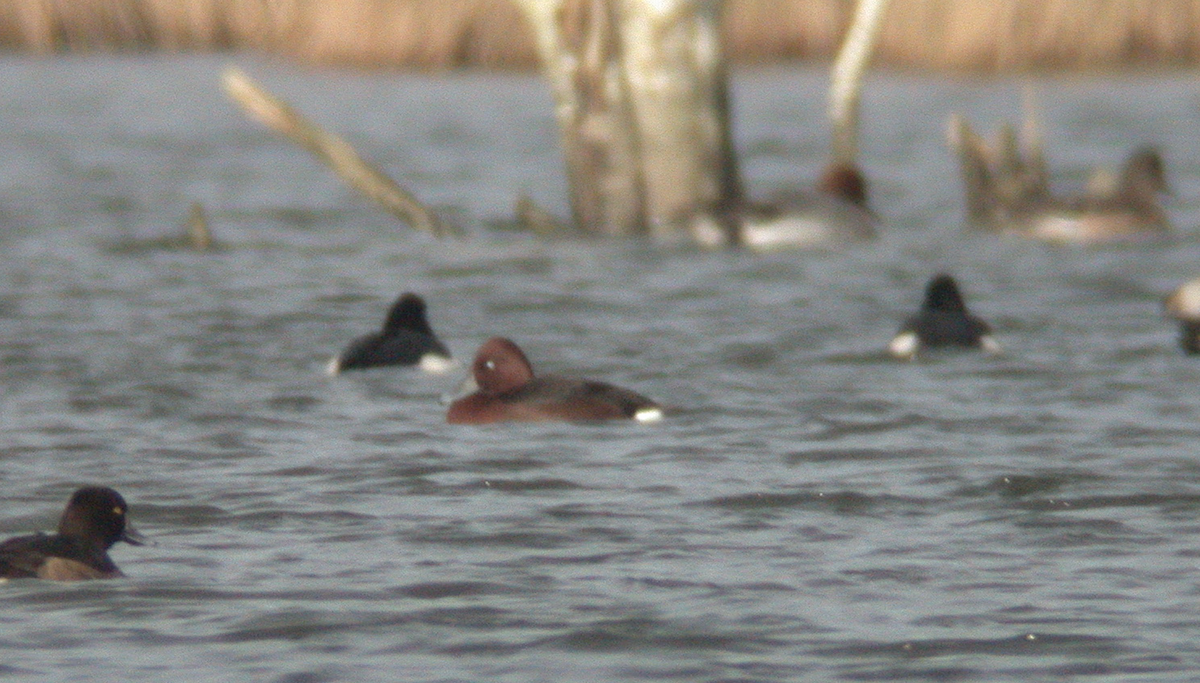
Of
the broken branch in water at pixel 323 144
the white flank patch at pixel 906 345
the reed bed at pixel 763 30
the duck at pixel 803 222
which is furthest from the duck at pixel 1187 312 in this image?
the reed bed at pixel 763 30

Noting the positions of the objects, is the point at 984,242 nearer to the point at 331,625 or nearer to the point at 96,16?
the point at 331,625

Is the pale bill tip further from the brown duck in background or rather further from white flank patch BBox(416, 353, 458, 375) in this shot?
the brown duck in background

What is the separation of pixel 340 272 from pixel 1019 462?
25.9ft

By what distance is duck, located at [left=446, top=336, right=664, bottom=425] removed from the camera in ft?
Answer: 34.6

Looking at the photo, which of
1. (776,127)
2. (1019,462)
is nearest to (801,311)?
(1019,462)

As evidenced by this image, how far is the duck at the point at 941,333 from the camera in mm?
12492

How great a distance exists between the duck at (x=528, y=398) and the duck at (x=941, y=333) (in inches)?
82.3

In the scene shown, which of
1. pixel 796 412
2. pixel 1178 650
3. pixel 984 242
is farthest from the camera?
pixel 984 242

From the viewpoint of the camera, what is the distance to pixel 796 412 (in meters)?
11.0

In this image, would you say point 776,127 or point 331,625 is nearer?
point 331,625

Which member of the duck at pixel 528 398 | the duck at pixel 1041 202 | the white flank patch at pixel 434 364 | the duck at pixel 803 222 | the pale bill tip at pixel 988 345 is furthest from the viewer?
the duck at pixel 1041 202

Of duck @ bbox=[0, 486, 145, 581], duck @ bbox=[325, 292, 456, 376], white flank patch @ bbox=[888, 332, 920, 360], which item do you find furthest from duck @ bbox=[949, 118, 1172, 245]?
duck @ bbox=[0, 486, 145, 581]

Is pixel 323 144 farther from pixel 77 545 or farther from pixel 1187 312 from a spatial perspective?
pixel 77 545

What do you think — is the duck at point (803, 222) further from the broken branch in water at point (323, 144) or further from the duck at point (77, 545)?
the duck at point (77, 545)
